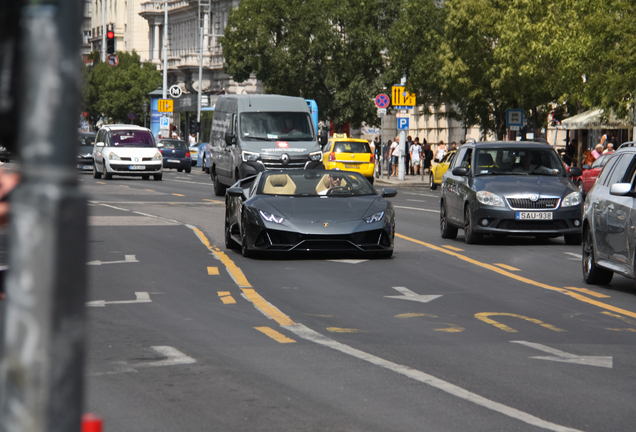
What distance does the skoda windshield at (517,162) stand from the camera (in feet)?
59.4

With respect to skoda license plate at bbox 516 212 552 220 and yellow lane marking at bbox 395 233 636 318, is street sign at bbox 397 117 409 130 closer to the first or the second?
yellow lane marking at bbox 395 233 636 318

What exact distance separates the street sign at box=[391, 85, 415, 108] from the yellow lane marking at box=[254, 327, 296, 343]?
3530cm

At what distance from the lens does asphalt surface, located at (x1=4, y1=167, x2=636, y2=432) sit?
19.8 feet

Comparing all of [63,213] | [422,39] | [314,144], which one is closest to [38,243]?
[63,213]

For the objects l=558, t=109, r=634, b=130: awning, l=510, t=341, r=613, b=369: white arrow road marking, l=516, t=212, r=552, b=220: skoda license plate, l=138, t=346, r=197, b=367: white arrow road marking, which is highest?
l=558, t=109, r=634, b=130: awning

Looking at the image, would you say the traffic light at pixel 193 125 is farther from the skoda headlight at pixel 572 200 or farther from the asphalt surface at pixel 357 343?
the asphalt surface at pixel 357 343

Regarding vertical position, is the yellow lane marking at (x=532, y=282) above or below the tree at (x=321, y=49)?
below

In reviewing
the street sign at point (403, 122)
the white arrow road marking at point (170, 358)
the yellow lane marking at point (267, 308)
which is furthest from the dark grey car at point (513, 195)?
the street sign at point (403, 122)

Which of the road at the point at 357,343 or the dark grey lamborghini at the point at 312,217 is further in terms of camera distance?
the dark grey lamborghini at the point at 312,217

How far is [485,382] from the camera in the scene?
6.90 meters

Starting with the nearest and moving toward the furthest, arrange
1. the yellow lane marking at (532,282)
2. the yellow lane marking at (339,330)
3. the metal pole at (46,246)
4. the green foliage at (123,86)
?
the metal pole at (46,246)
the yellow lane marking at (339,330)
the yellow lane marking at (532,282)
the green foliage at (123,86)

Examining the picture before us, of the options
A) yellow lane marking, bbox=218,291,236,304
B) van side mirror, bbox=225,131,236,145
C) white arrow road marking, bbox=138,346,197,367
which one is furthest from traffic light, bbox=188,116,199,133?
white arrow road marking, bbox=138,346,197,367

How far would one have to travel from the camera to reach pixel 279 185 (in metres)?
15.7

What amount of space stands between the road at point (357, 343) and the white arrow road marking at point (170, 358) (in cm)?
3
